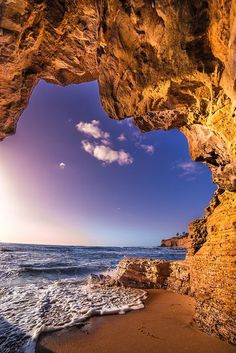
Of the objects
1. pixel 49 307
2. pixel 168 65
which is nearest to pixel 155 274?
pixel 49 307

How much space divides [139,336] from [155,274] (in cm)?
598

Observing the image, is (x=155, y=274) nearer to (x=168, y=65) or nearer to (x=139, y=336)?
(x=139, y=336)

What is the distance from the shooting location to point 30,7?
5.14 m

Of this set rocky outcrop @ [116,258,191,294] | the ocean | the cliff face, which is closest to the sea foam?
the ocean

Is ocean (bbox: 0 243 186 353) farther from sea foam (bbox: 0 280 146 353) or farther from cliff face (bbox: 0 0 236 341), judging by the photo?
cliff face (bbox: 0 0 236 341)

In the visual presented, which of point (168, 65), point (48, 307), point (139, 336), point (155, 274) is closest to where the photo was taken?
point (168, 65)

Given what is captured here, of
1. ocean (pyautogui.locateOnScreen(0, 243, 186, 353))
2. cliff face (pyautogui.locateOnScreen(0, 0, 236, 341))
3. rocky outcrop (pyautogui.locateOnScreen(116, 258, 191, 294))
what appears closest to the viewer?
cliff face (pyautogui.locateOnScreen(0, 0, 236, 341))

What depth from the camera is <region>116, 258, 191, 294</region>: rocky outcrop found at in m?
10.8

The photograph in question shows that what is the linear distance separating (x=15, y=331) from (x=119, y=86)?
7.27 meters

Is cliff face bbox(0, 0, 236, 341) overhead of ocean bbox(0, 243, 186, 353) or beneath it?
overhead

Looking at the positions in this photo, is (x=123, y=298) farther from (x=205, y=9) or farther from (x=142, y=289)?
(x=205, y=9)

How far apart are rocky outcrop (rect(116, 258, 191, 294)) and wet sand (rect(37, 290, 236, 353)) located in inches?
97.4

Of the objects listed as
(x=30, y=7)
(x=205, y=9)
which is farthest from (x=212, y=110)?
(x=30, y=7)

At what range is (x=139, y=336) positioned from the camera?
20.6ft
